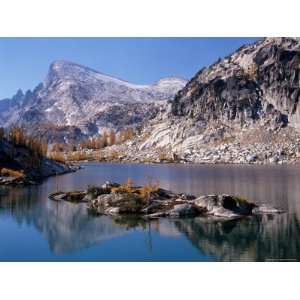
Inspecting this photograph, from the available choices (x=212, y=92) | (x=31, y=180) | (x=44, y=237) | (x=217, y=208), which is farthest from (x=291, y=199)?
(x=212, y=92)

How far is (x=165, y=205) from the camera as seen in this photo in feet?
139

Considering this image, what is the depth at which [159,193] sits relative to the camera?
46.7 metres

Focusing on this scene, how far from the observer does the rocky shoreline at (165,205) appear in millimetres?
39875

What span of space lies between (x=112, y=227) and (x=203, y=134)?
128 meters

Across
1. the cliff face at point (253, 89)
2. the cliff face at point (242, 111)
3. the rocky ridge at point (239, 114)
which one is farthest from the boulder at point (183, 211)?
the cliff face at point (253, 89)

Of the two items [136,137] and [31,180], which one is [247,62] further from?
[31,180]

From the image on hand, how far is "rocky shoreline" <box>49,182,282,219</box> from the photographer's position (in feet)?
131

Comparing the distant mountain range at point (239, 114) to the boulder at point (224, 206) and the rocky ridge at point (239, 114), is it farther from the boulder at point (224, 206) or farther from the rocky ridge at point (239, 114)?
the boulder at point (224, 206)

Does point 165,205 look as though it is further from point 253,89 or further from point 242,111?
point 253,89

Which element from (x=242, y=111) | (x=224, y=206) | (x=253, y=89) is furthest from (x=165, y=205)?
(x=253, y=89)

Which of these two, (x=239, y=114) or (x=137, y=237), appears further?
(x=239, y=114)

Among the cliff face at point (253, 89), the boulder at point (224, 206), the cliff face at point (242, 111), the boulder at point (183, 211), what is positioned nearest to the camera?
the boulder at point (183, 211)

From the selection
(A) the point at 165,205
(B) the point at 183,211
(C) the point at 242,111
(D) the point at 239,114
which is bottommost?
(B) the point at 183,211

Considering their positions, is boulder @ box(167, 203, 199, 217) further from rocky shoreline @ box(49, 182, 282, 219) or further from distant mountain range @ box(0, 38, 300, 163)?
distant mountain range @ box(0, 38, 300, 163)
